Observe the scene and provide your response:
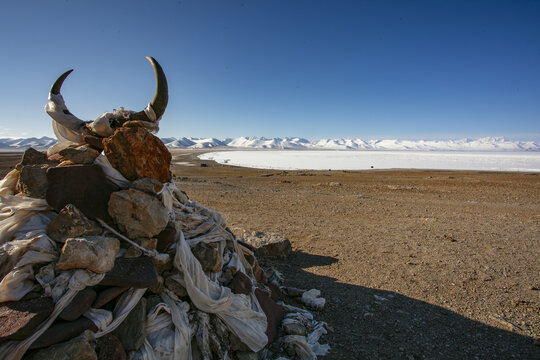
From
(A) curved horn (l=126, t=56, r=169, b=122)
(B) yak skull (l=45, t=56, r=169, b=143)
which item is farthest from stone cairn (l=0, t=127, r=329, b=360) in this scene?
(A) curved horn (l=126, t=56, r=169, b=122)

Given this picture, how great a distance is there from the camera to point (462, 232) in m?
8.67

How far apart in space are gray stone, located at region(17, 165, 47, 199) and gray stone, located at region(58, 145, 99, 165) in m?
0.28

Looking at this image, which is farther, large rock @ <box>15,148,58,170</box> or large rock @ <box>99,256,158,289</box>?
large rock @ <box>15,148,58,170</box>

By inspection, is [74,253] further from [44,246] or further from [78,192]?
[78,192]

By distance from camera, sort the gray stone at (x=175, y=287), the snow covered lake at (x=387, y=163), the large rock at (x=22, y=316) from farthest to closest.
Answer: the snow covered lake at (x=387, y=163), the gray stone at (x=175, y=287), the large rock at (x=22, y=316)

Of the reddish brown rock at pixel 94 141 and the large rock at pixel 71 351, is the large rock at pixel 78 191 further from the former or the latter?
Answer: the large rock at pixel 71 351

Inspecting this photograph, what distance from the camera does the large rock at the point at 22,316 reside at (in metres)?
2.04

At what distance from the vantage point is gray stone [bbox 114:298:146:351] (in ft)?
8.19

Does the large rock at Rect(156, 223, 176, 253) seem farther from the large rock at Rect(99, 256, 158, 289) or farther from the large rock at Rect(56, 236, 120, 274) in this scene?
the large rock at Rect(56, 236, 120, 274)

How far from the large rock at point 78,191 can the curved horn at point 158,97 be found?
86 centimetres

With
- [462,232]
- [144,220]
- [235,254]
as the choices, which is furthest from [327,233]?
[144,220]

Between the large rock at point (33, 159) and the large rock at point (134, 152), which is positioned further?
the large rock at point (33, 159)

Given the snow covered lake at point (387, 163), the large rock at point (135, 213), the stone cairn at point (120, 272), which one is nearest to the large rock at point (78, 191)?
the stone cairn at point (120, 272)

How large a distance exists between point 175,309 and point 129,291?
0.46 meters
